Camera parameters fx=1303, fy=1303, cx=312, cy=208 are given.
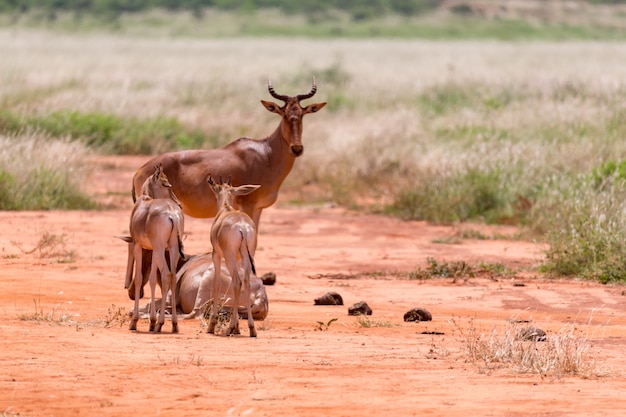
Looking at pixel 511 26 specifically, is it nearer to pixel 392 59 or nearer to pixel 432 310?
pixel 392 59

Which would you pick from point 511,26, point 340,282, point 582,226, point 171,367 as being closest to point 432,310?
point 340,282

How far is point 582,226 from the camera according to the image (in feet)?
47.3

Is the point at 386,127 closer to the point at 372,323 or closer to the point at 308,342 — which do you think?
the point at 372,323

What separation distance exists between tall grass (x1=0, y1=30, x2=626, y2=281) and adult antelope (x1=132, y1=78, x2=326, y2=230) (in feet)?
10.8

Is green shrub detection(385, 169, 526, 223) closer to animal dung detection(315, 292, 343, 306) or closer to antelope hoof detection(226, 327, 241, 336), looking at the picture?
animal dung detection(315, 292, 343, 306)

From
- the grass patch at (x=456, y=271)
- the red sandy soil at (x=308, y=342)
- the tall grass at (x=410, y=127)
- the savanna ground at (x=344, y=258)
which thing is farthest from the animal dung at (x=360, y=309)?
the tall grass at (x=410, y=127)

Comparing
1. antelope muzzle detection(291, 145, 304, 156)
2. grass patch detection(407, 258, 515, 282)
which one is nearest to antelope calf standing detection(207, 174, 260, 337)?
antelope muzzle detection(291, 145, 304, 156)

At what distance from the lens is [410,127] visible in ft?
86.2

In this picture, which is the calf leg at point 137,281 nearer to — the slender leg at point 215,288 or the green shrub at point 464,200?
the slender leg at point 215,288

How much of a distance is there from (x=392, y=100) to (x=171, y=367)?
2546 cm

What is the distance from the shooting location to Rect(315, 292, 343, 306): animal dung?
1202 cm

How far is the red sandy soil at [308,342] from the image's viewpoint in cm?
764

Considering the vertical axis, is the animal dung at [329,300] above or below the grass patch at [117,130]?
above

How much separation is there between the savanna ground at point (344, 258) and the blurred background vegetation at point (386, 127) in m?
0.08
